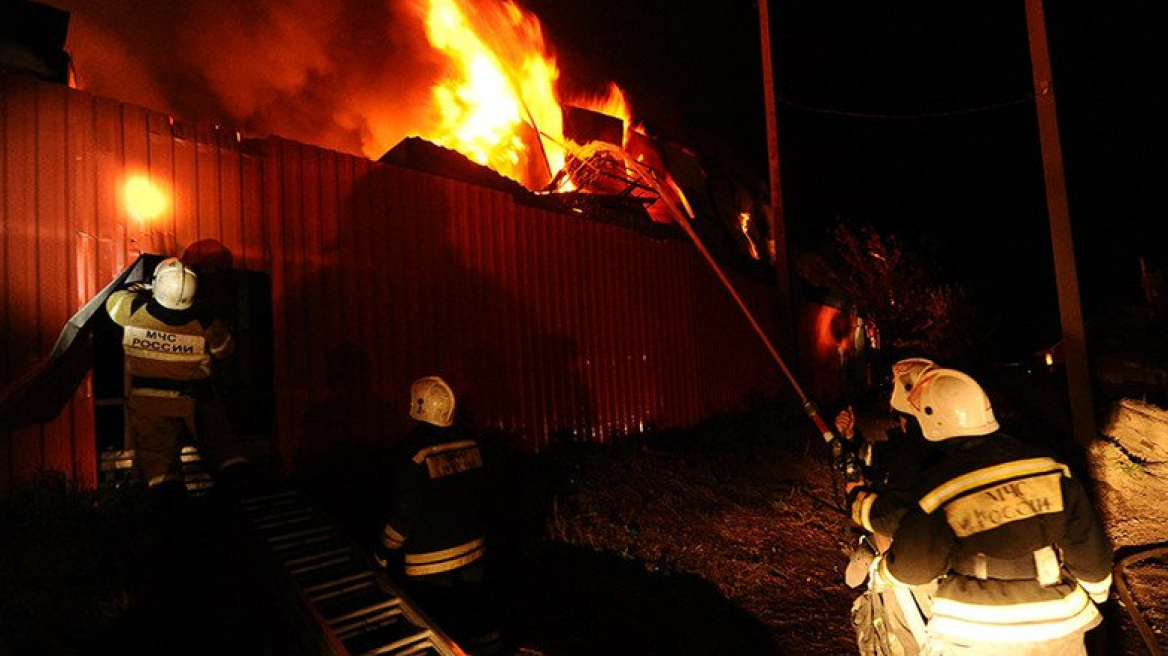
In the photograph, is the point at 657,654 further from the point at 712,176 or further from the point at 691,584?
the point at 712,176

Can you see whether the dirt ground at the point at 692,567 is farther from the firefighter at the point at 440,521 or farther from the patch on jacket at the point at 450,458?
the patch on jacket at the point at 450,458

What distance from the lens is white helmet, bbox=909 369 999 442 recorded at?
285 centimetres

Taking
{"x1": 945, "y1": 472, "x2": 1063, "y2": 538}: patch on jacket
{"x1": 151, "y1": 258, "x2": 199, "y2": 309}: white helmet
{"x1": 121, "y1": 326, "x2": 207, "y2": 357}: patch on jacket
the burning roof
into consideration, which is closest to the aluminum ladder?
{"x1": 121, "y1": 326, "x2": 207, "y2": 357}: patch on jacket

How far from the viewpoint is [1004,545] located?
8.87 ft

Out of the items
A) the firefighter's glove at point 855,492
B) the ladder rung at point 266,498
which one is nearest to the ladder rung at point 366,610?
the ladder rung at point 266,498

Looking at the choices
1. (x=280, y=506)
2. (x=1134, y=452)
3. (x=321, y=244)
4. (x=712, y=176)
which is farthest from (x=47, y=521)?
(x=712, y=176)

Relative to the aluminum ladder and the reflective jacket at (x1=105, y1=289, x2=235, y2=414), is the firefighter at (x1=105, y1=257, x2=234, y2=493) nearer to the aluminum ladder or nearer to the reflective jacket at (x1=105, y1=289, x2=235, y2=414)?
the reflective jacket at (x1=105, y1=289, x2=235, y2=414)

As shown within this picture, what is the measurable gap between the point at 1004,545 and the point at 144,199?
5.91 meters

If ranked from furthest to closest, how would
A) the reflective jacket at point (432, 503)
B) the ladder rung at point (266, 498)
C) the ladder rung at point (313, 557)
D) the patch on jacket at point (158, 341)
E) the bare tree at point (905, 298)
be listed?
the bare tree at point (905, 298) < the ladder rung at point (266, 498) < the ladder rung at point (313, 557) < the patch on jacket at point (158, 341) < the reflective jacket at point (432, 503)

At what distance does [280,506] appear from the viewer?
16.3ft

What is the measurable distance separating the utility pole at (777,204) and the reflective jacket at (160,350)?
354 inches

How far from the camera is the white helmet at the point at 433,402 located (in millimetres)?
3889

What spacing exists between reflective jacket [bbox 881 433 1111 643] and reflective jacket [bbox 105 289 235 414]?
4.16 meters

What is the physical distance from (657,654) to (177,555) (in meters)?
3.28
